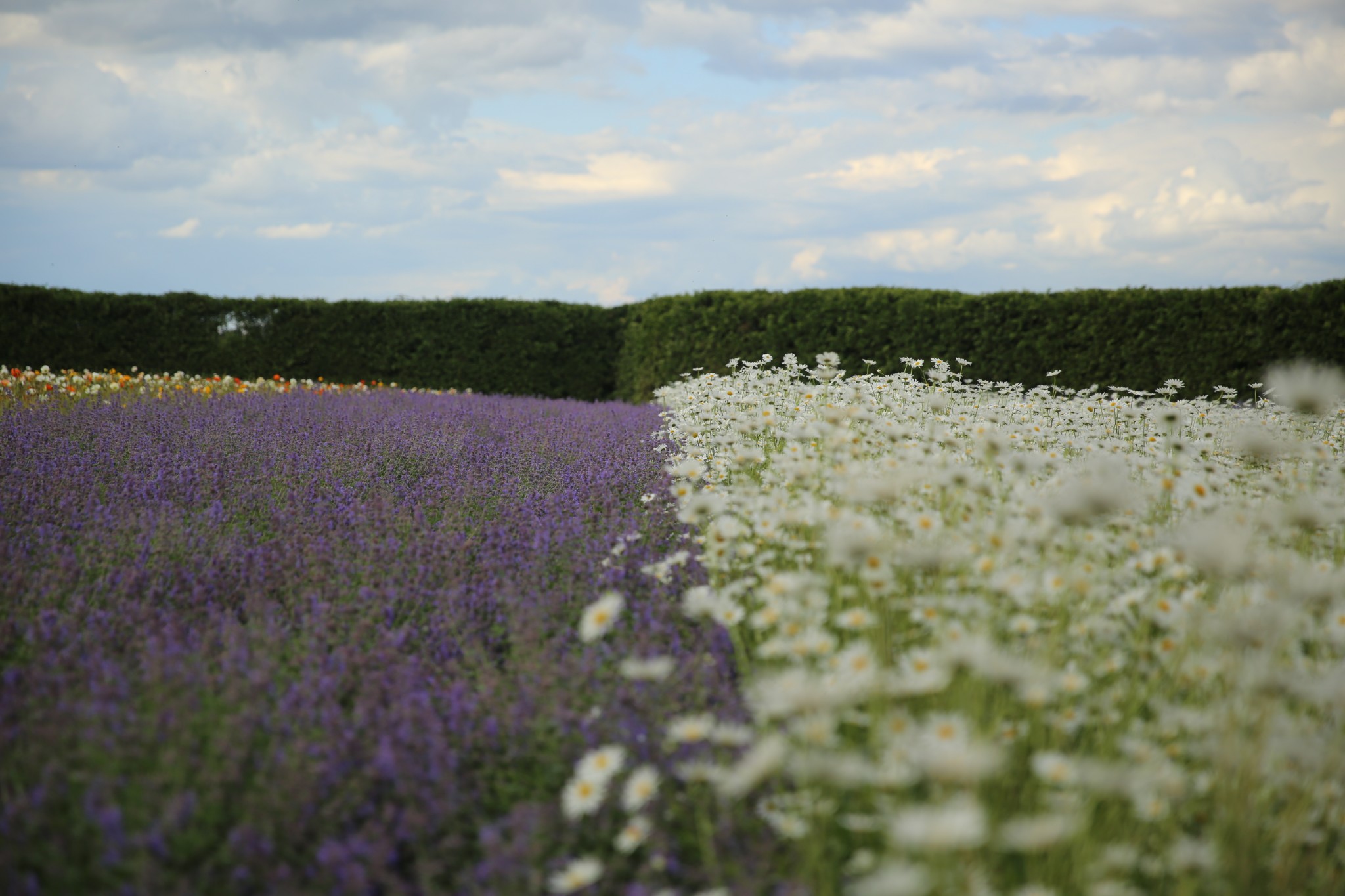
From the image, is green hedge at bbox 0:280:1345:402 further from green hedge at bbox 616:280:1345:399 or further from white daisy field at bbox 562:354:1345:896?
white daisy field at bbox 562:354:1345:896

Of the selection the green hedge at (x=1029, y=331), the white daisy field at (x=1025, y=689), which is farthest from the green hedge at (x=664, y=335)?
the white daisy field at (x=1025, y=689)

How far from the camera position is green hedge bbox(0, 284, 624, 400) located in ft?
44.5

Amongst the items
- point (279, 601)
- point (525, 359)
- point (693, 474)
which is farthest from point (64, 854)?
point (525, 359)

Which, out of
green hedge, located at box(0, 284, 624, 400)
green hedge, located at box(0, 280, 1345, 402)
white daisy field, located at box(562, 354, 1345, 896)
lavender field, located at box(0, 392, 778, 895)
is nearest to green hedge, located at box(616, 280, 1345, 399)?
green hedge, located at box(0, 280, 1345, 402)

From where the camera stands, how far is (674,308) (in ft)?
43.9

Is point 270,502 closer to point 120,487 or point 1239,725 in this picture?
point 120,487

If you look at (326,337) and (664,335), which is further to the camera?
(326,337)

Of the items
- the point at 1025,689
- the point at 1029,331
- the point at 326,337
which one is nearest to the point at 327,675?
the point at 1025,689

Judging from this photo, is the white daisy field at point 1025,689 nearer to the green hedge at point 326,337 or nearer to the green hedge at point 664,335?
the green hedge at point 664,335

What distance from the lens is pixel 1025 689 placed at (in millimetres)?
1928

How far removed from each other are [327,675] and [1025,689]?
80.6 inches

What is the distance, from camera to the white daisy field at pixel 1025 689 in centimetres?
184

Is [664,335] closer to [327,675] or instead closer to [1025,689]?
[327,675]

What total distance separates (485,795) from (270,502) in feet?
9.56
